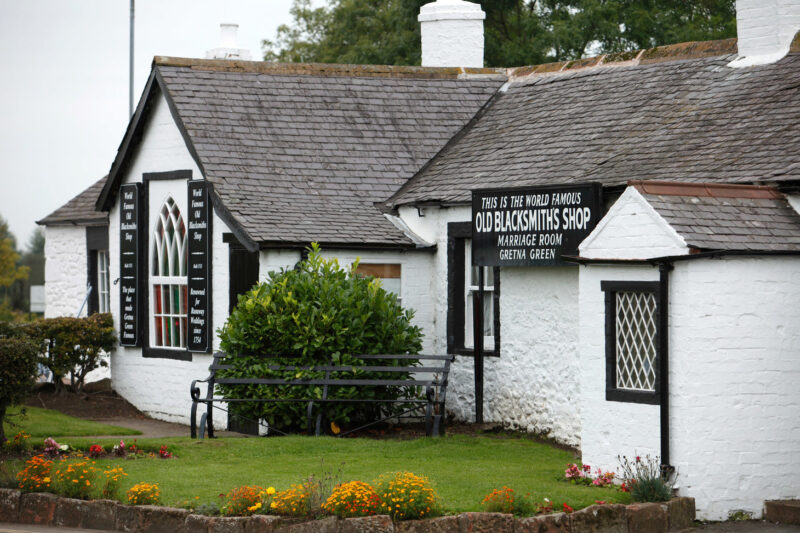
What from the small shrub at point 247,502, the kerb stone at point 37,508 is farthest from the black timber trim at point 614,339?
the kerb stone at point 37,508

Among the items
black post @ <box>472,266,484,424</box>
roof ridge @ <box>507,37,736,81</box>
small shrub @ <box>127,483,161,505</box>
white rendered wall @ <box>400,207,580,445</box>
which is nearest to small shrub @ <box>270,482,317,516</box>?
small shrub @ <box>127,483,161,505</box>

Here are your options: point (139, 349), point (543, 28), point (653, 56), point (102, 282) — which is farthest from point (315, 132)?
point (543, 28)

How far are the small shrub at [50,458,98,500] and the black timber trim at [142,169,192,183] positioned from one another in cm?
771

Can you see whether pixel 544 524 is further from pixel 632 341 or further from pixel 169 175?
pixel 169 175

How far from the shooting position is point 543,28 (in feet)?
105

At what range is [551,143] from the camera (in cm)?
1728

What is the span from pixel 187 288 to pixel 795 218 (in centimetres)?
938

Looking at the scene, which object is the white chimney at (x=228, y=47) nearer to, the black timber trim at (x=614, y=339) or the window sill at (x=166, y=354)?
the window sill at (x=166, y=354)

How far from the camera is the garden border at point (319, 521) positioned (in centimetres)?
1009

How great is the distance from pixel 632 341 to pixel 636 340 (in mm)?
62

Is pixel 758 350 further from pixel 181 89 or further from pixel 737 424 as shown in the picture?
pixel 181 89

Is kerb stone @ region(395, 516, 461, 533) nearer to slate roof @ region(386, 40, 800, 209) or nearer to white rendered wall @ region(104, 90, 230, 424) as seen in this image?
slate roof @ region(386, 40, 800, 209)

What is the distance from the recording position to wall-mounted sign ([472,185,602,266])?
14.1 metres

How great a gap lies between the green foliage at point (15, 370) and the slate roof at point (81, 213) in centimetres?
931
